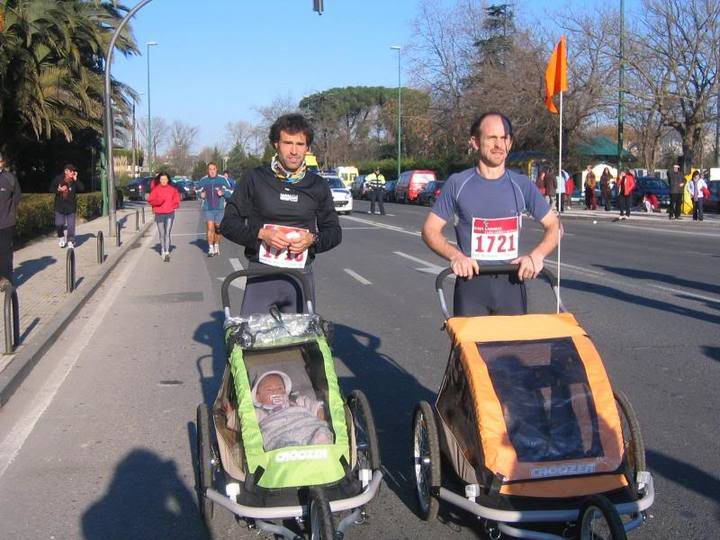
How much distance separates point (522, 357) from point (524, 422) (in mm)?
313

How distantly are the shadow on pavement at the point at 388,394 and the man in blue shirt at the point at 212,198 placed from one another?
920 cm

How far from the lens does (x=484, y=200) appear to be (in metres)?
4.62

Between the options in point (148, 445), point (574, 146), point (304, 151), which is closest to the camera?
point (304, 151)

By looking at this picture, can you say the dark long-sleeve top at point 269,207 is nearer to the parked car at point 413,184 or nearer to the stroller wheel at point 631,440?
the stroller wheel at point 631,440

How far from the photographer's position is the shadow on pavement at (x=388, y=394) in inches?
196

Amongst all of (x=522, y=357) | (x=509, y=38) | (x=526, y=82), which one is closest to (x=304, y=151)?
(x=522, y=357)

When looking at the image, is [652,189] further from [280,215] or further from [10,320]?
[280,215]

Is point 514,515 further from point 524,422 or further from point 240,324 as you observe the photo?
point 240,324

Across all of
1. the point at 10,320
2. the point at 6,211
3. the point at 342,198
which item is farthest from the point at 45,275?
the point at 342,198

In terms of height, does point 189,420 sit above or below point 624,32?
below

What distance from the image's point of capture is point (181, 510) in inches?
180

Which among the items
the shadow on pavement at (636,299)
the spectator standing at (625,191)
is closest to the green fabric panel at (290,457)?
the shadow on pavement at (636,299)

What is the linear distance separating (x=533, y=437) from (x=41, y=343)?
19.8 feet

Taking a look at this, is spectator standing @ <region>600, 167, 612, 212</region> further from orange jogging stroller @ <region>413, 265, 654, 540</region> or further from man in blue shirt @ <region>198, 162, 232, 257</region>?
orange jogging stroller @ <region>413, 265, 654, 540</region>
